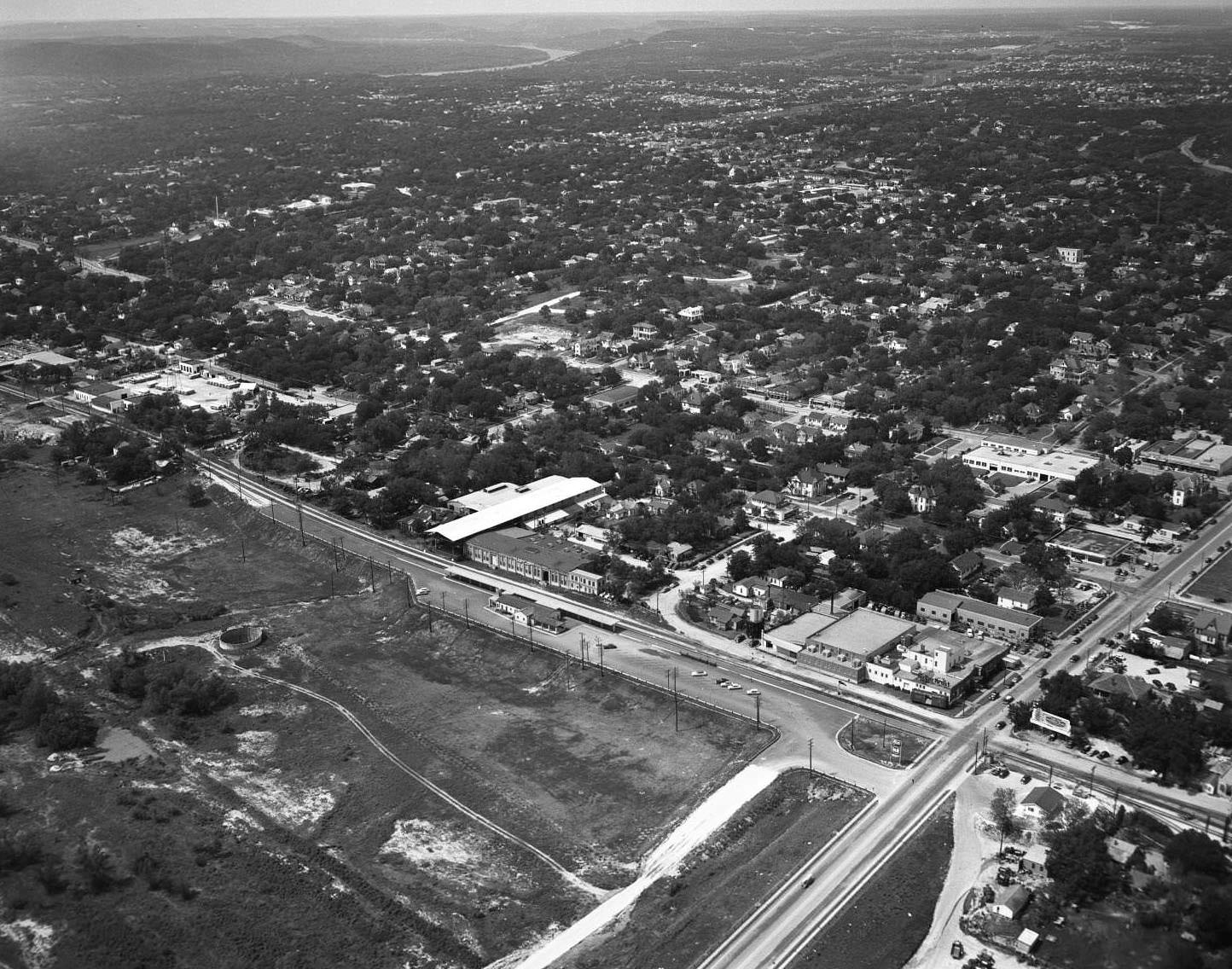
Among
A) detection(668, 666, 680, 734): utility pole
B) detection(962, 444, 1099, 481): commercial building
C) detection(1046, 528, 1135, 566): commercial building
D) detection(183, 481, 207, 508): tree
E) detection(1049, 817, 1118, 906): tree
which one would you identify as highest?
detection(1049, 817, 1118, 906): tree

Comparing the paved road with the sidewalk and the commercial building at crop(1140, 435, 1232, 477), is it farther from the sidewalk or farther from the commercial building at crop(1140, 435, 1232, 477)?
the commercial building at crop(1140, 435, 1232, 477)

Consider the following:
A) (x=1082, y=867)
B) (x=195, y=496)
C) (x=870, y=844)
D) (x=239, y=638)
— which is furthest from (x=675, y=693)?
(x=195, y=496)

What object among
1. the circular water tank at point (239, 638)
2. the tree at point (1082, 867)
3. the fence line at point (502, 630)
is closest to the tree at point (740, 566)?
the fence line at point (502, 630)

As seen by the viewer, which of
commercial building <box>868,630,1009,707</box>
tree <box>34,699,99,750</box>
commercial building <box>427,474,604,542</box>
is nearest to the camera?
tree <box>34,699,99,750</box>

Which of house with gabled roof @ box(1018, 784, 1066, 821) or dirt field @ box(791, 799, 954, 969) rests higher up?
house with gabled roof @ box(1018, 784, 1066, 821)

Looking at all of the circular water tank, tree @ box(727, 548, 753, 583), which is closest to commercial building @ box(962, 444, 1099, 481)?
tree @ box(727, 548, 753, 583)

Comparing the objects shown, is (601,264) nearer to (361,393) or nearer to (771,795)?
(361,393)
